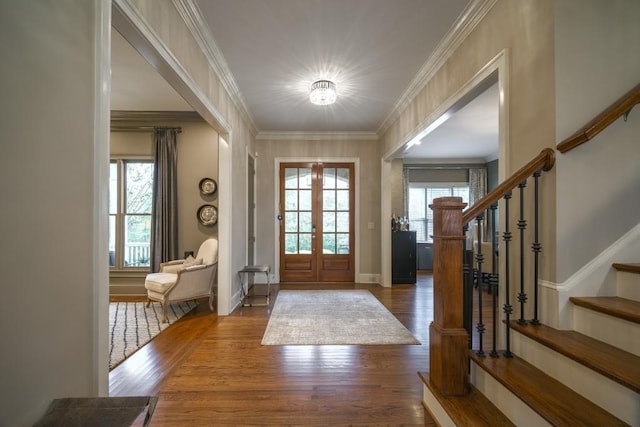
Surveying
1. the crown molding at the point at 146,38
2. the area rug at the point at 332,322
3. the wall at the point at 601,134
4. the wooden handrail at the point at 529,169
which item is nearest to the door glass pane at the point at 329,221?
the area rug at the point at 332,322

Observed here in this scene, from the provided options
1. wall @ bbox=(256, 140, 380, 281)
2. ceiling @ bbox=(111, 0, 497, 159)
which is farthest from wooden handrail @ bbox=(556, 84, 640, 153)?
wall @ bbox=(256, 140, 380, 281)

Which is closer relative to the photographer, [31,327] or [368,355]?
[31,327]

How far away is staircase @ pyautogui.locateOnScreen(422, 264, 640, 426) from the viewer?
121cm

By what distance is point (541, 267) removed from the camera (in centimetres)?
178

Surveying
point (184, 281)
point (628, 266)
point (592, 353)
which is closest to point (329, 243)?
point (184, 281)

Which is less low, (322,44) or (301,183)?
(322,44)

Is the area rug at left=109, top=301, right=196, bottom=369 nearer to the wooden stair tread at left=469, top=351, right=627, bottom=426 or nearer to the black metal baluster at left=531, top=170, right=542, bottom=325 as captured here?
the wooden stair tread at left=469, top=351, right=627, bottom=426

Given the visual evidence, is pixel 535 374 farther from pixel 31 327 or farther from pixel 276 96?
pixel 276 96

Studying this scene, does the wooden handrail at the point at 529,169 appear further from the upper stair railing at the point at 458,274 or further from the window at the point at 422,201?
the window at the point at 422,201

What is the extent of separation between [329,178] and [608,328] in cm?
481

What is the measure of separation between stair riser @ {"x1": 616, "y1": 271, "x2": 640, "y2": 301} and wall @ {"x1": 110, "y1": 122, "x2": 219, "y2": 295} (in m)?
4.81

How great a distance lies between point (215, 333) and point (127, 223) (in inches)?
121

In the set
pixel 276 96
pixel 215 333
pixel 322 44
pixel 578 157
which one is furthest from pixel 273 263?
pixel 578 157

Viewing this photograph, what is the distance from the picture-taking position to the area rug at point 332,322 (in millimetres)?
3010
